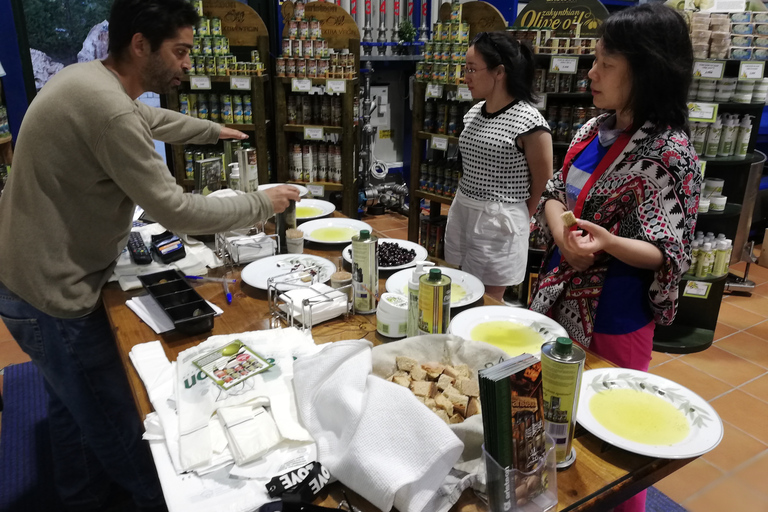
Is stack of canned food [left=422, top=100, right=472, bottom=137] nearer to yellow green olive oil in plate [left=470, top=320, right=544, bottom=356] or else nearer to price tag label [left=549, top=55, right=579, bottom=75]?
price tag label [left=549, top=55, right=579, bottom=75]

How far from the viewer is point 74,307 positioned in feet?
5.98

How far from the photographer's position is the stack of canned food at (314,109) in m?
4.89

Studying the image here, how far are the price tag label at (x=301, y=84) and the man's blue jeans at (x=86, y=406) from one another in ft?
10.3

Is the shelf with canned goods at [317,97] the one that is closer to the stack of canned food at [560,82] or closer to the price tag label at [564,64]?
the stack of canned food at [560,82]

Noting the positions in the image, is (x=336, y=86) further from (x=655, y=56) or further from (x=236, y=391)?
(x=236, y=391)

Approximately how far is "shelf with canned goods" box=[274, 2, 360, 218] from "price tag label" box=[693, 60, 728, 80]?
8.46 ft

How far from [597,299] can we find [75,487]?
217 centimetres

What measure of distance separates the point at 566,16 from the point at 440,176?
1.42 meters

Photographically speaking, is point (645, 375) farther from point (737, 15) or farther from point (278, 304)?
point (737, 15)

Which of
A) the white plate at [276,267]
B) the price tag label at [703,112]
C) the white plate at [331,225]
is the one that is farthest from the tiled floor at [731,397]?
the price tag label at [703,112]

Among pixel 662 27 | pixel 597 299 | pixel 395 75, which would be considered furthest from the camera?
pixel 395 75

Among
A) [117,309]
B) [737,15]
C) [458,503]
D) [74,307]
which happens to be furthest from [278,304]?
[737,15]

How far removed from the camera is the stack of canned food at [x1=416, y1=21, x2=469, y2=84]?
13.1ft

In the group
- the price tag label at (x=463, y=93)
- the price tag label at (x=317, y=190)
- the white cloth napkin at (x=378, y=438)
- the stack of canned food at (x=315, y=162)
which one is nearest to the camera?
the white cloth napkin at (x=378, y=438)
